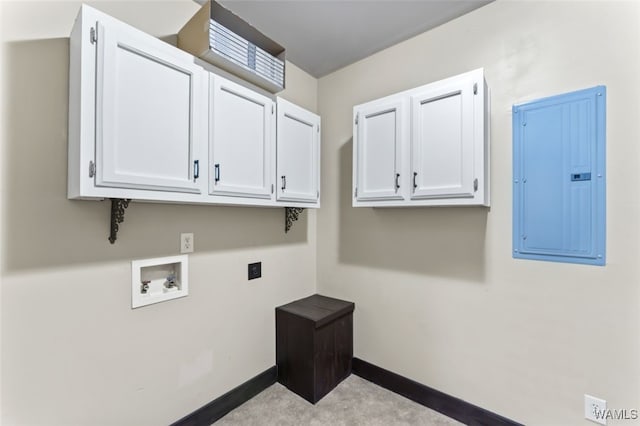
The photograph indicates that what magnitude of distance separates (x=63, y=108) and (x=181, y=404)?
1.65m

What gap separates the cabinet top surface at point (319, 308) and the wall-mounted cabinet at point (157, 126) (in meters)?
0.88

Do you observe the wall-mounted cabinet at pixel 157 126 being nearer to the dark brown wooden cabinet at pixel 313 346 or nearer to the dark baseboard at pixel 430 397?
the dark brown wooden cabinet at pixel 313 346

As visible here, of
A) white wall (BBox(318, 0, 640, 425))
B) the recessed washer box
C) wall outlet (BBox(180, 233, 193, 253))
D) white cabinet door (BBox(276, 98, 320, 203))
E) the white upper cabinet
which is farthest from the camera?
white cabinet door (BBox(276, 98, 320, 203))

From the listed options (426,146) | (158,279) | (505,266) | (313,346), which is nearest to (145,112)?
(158,279)

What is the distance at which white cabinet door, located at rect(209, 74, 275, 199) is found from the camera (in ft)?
5.03

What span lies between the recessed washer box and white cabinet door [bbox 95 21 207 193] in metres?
0.47

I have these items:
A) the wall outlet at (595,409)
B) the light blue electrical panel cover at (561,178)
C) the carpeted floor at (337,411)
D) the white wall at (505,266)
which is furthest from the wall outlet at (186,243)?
the wall outlet at (595,409)

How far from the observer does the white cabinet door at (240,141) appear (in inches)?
60.4

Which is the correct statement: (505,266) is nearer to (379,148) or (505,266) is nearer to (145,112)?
(379,148)

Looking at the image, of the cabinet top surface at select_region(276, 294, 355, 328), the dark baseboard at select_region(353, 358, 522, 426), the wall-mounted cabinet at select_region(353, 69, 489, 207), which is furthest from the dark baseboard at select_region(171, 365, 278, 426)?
the wall-mounted cabinet at select_region(353, 69, 489, 207)

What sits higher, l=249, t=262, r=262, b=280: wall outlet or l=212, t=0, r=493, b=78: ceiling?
l=212, t=0, r=493, b=78: ceiling

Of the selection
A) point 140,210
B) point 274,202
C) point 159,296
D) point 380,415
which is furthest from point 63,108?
point 380,415

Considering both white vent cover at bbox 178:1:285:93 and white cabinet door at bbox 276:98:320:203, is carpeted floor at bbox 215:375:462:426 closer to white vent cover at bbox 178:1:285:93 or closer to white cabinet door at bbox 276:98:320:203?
white cabinet door at bbox 276:98:320:203

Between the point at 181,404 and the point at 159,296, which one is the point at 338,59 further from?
the point at 181,404
